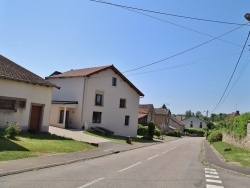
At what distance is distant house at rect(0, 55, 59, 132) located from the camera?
23125 mm

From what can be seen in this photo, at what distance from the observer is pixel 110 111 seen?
136 ft

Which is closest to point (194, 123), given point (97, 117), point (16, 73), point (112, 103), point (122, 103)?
point (122, 103)

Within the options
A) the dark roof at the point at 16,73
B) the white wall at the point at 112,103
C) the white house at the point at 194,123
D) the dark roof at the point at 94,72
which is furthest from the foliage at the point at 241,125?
the white house at the point at 194,123

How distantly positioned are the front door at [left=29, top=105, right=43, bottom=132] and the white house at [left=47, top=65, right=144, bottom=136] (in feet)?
32.3

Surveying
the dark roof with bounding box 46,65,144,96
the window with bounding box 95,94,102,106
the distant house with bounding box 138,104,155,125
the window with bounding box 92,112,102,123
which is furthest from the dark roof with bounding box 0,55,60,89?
the distant house with bounding box 138,104,155,125

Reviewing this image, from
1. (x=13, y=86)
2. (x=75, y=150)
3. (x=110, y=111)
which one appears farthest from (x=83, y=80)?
(x=75, y=150)

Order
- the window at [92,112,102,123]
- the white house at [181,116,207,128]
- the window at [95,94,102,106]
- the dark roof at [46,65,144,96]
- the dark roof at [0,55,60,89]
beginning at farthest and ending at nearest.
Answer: the white house at [181,116,207,128] < the window at [95,94,102,106] < the window at [92,112,102,123] < the dark roof at [46,65,144,96] < the dark roof at [0,55,60,89]

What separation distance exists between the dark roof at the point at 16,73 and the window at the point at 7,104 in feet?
5.75

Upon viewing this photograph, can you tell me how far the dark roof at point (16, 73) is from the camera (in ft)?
76.3

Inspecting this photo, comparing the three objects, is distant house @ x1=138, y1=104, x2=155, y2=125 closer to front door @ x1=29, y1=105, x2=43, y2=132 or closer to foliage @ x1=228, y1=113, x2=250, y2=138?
foliage @ x1=228, y1=113, x2=250, y2=138

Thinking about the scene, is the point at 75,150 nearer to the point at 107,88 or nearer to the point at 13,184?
the point at 13,184

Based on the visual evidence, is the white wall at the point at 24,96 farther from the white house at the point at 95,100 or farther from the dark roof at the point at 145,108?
the dark roof at the point at 145,108

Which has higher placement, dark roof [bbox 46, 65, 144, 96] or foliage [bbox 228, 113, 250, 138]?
dark roof [bbox 46, 65, 144, 96]

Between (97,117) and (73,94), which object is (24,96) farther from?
(97,117)
